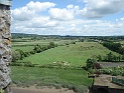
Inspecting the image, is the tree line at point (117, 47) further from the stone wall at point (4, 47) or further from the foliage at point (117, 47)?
the stone wall at point (4, 47)

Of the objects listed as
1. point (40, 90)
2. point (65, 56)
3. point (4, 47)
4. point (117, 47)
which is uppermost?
point (4, 47)

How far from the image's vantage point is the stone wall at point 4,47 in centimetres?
412

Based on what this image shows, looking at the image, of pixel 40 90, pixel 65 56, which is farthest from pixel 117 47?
pixel 40 90

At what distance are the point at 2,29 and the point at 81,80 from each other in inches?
1423

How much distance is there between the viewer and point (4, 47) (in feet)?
13.8

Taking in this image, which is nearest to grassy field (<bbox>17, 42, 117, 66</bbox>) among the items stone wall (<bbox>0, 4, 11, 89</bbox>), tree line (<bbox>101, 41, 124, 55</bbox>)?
tree line (<bbox>101, 41, 124, 55</bbox>)

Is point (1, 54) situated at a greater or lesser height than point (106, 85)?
greater

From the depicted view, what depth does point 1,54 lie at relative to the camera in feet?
13.5

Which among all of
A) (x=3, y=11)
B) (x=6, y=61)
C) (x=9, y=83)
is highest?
(x=3, y=11)

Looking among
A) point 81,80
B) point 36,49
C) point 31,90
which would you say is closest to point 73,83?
point 81,80

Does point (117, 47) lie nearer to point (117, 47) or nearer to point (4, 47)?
point (117, 47)

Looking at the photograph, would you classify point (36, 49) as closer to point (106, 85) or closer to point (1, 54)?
point (106, 85)

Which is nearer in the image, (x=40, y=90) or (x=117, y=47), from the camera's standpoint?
(x=40, y=90)

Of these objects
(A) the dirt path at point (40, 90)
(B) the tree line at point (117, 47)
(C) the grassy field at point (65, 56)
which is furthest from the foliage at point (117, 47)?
(A) the dirt path at point (40, 90)
